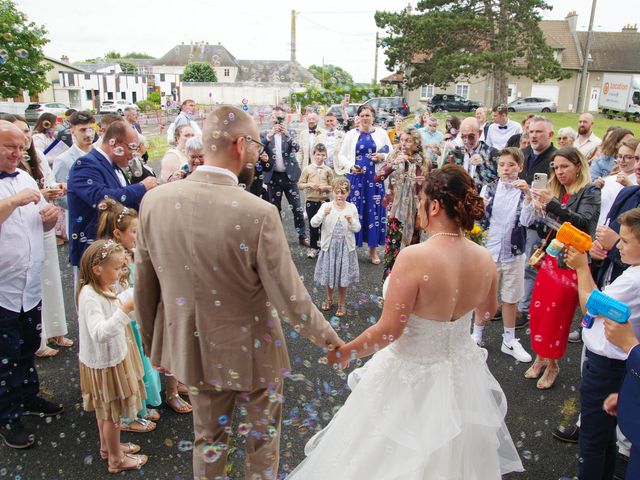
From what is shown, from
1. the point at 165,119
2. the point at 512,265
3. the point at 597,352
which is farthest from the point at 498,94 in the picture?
the point at 597,352

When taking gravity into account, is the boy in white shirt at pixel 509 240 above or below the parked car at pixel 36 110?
below

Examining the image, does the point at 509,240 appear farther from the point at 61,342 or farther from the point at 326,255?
the point at 61,342

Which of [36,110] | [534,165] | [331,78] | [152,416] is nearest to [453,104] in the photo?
[331,78]

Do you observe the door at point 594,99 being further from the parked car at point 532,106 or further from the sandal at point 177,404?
the sandal at point 177,404

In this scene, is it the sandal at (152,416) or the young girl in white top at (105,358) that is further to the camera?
the sandal at (152,416)

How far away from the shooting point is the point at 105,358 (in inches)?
127

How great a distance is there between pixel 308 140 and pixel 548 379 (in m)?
6.10

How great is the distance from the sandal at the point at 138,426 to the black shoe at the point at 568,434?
3.11 meters

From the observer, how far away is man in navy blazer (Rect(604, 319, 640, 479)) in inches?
88.3

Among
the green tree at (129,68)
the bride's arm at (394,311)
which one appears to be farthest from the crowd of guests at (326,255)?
the green tree at (129,68)

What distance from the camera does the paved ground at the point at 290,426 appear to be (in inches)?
128

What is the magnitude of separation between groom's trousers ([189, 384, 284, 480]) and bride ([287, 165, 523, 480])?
35 cm

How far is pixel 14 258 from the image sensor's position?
353cm

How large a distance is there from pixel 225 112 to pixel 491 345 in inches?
156
